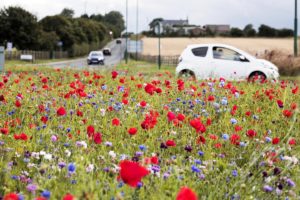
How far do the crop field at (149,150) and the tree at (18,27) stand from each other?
68.6m

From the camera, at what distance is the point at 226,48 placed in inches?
722

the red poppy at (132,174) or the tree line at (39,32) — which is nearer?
the red poppy at (132,174)

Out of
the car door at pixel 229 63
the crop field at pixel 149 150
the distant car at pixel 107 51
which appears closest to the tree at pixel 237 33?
the distant car at pixel 107 51

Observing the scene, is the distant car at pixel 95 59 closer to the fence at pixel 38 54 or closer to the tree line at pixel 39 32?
the fence at pixel 38 54

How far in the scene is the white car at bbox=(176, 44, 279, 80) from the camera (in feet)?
58.8

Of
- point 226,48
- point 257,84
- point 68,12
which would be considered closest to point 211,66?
point 226,48

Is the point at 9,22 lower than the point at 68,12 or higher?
lower

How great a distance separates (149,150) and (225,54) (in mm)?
14292

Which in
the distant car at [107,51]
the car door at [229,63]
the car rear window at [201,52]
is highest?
the distant car at [107,51]

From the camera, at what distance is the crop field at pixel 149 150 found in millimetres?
2941

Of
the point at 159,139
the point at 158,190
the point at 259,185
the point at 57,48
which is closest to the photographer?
the point at 158,190

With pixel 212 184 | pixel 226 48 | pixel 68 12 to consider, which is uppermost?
pixel 68 12

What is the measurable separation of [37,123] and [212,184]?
8.81 feet

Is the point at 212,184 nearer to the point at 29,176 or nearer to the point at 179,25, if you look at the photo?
the point at 29,176
